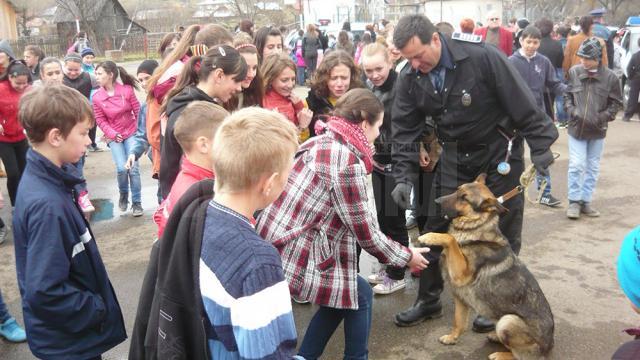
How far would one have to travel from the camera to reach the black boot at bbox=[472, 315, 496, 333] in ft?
13.1

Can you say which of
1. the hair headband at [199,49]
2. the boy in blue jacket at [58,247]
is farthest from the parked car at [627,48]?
the boy in blue jacket at [58,247]

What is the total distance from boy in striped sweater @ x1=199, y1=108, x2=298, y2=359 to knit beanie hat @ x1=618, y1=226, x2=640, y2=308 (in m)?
1.10

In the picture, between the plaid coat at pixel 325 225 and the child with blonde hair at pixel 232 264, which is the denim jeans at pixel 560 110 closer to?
the plaid coat at pixel 325 225

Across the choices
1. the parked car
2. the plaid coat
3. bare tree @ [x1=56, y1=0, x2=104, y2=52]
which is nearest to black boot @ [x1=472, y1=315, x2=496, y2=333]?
the plaid coat

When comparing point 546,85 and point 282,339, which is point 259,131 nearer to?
point 282,339

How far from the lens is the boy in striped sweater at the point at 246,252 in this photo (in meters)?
1.64

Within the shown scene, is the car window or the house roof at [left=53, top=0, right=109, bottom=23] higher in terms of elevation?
the house roof at [left=53, top=0, right=109, bottom=23]

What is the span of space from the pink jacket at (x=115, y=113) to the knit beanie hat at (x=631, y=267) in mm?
6122

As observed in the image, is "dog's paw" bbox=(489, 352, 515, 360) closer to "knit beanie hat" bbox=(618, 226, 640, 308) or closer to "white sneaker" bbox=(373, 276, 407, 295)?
"white sneaker" bbox=(373, 276, 407, 295)

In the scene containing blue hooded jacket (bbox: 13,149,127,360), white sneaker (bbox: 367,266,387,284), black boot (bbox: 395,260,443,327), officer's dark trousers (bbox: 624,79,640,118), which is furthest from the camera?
officer's dark trousers (bbox: 624,79,640,118)

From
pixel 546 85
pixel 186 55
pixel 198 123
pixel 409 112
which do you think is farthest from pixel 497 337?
pixel 546 85

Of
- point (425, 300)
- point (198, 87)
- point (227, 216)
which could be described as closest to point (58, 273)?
point (227, 216)

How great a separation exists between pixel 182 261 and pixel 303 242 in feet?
3.66

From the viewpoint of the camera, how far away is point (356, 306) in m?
2.97
